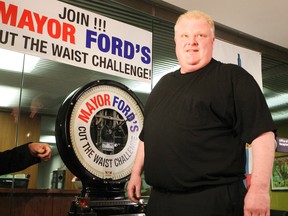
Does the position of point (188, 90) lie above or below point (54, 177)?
above

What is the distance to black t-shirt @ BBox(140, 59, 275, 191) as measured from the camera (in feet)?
4.06

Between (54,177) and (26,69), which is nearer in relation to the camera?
(54,177)

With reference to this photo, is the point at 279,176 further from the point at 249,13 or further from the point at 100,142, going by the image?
the point at 100,142

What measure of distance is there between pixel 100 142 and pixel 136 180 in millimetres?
269

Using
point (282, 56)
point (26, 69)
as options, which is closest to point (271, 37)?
point (282, 56)

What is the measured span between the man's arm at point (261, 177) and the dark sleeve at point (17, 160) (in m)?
1.09

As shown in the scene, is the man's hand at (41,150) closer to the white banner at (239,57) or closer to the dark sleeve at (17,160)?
the dark sleeve at (17,160)

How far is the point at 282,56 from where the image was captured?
439 cm

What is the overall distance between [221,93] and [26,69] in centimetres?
209

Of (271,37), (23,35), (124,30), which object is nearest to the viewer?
(23,35)

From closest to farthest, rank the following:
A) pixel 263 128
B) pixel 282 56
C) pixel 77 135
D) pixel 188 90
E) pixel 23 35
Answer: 1. pixel 263 128
2. pixel 188 90
3. pixel 77 135
4. pixel 23 35
5. pixel 282 56

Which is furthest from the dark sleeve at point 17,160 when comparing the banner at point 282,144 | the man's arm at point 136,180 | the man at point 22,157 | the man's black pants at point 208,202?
the banner at point 282,144

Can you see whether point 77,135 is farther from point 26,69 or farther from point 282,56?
point 282,56

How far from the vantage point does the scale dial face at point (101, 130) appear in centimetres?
153
